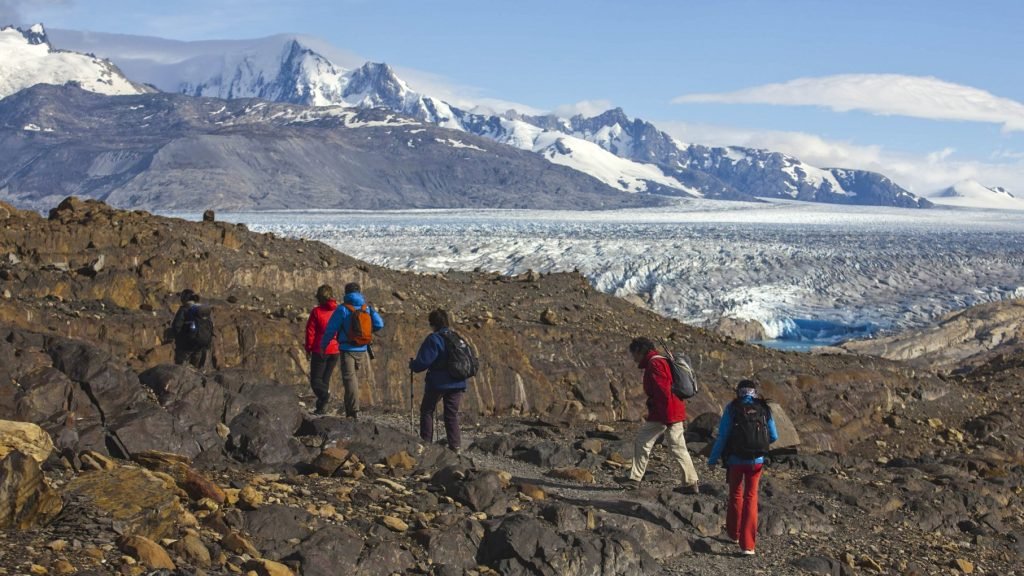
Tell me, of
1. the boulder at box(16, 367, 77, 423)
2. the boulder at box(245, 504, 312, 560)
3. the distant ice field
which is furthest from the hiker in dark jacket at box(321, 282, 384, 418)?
the distant ice field

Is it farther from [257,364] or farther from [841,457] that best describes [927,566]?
[257,364]

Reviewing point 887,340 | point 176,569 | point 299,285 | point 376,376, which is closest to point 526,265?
point 887,340

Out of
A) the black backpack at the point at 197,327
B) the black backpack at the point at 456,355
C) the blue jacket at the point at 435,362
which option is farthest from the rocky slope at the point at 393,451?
the black backpack at the point at 197,327

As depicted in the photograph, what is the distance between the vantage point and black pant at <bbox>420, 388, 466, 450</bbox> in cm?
1016

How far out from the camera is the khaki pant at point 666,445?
30.7 ft

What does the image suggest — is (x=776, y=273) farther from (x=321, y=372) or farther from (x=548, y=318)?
(x=321, y=372)

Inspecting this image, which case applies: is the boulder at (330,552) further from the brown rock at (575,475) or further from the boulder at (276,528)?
the brown rock at (575,475)

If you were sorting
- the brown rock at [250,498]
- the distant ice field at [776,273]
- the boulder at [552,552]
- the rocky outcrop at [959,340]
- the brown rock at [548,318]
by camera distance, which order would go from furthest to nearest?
the distant ice field at [776,273] → the rocky outcrop at [959,340] → the brown rock at [548,318] → the boulder at [552,552] → the brown rock at [250,498]

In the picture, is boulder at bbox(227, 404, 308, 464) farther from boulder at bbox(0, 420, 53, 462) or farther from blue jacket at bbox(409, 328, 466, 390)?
boulder at bbox(0, 420, 53, 462)

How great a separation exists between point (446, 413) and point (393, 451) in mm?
858

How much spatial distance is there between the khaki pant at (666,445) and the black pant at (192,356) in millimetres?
5162

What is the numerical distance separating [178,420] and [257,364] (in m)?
6.09

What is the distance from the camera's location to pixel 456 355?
9.87 m

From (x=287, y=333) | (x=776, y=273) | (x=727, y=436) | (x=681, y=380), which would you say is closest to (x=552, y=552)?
(x=727, y=436)
